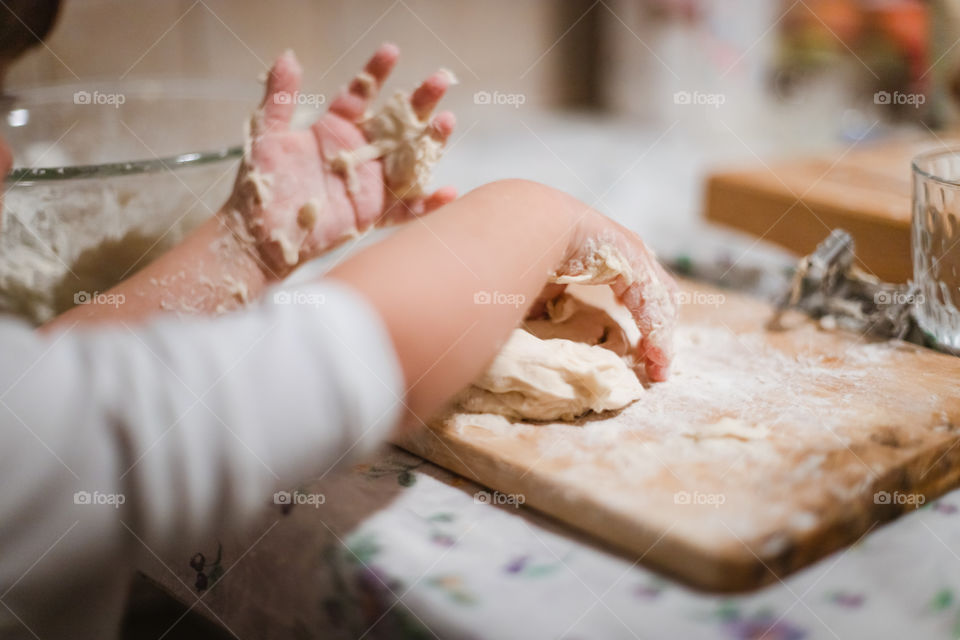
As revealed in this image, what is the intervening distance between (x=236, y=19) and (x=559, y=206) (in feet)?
3.45

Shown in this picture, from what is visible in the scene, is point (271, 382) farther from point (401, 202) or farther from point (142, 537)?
point (401, 202)

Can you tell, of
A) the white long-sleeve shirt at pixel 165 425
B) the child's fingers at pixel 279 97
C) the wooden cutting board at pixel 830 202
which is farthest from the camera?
the wooden cutting board at pixel 830 202

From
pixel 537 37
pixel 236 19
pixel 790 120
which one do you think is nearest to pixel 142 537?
pixel 236 19

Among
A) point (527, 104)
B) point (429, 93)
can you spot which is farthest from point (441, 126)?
point (527, 104)

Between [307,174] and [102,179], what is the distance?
0.16 m

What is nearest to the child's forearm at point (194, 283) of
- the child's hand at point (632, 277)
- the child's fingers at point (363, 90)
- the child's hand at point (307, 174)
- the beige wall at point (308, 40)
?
the child's hand at point (307, 174)

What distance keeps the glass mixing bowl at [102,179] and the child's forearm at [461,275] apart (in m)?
0.26

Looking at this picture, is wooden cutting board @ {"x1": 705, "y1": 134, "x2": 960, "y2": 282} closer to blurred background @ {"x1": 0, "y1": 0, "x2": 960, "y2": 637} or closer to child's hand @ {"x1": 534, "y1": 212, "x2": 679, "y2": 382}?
blurred background @ {"x1": 0, "y1": 0, "x2": 960, "y2": 637}

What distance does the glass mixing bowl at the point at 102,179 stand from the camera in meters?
0.65

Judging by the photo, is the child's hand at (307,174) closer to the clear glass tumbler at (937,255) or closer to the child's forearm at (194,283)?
the child's forearm at (194,283)

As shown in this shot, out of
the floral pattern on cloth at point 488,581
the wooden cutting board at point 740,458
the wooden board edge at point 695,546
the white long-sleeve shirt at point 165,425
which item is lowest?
the floral pattern on cloth at point 488,581

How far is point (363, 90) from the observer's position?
0.68 meters

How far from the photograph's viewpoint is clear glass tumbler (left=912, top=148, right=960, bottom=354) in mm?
A: 630

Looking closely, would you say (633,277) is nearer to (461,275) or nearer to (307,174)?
(461,275)
